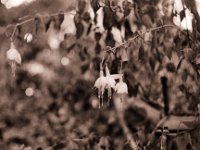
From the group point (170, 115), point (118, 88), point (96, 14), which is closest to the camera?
point (118, 88)

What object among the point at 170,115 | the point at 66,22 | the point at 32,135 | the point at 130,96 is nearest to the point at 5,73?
the point at 32,135

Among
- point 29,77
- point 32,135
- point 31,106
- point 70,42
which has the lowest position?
point 32,135

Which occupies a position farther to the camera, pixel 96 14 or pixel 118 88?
pixel 96 14

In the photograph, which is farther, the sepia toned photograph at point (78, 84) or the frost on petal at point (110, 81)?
the sepia toned photograph at point (78, 84)

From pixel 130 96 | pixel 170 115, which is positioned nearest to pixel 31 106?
pixel 130 96

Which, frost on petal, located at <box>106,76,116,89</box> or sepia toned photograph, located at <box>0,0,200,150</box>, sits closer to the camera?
frost on petal, located at <box>106,76,116,89</box>

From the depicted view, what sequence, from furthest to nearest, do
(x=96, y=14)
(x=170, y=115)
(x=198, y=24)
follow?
(x=170, y=115) → (x=198, y=24) → (x=96, y=14)

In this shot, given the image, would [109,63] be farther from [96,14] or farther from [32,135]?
[32,135]

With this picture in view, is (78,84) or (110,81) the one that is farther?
(78,84)

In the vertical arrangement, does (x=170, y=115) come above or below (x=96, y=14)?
below

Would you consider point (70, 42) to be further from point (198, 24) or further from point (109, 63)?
point (198, 24)
